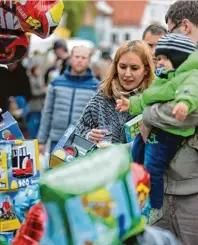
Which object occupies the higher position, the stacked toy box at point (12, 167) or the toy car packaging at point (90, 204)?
the toy car packaging at point (90, 204)

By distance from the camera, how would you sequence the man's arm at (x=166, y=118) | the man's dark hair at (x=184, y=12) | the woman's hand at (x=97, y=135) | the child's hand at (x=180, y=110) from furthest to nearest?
the woman's hand at (x=97, y=135) < the man's dark hair at (x=184, y=12) < the man's arm at (x=166, y=118) < the child's hand at (x=180, y=110)

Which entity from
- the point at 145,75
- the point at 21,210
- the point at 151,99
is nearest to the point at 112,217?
the point at 21,210

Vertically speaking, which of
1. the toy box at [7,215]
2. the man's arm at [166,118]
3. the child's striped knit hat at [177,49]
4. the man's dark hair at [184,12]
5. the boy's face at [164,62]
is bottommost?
the toy box at [7,215]

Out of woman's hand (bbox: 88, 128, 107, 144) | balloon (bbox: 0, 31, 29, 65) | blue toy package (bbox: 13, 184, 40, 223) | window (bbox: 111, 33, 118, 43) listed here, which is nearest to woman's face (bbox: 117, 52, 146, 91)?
woman's hand (bbox: 88, 128, 107, 144)

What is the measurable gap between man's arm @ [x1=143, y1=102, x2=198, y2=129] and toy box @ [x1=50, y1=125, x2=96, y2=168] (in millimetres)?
773

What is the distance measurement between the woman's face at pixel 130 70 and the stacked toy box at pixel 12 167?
0.67 m

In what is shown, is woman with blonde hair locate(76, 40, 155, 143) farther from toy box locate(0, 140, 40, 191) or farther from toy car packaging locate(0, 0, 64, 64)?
toy car packaging locate(0, 0, 64, 64)

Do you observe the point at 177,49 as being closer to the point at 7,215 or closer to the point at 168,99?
the point at 168,99

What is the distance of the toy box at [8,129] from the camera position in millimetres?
4672

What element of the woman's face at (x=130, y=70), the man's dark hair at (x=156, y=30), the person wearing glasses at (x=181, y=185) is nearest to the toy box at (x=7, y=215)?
the woman's face at (x=130, y=70)

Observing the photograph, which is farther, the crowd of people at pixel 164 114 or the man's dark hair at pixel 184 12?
the man's dark hair at pixel 184 12

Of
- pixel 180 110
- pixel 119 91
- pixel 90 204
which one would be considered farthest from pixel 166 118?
pixel 119 91

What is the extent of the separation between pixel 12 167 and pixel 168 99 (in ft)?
4.74

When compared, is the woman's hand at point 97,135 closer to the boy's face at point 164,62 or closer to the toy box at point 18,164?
the toy box at point 18,164
